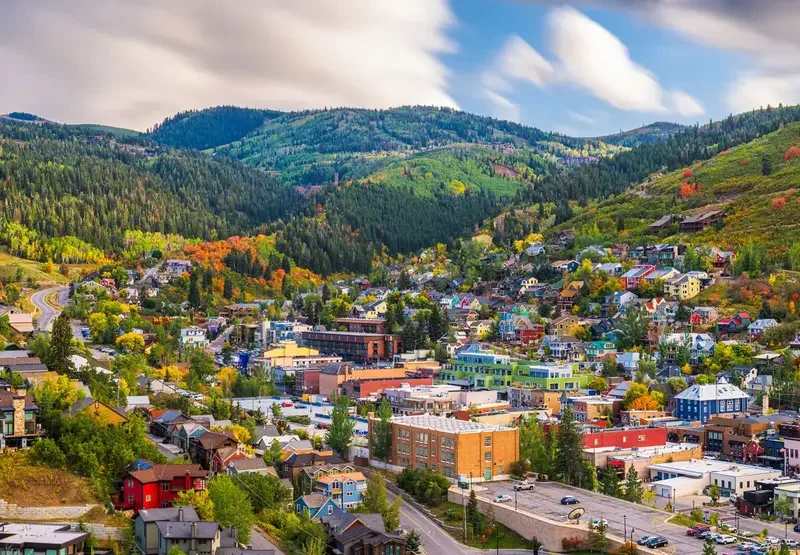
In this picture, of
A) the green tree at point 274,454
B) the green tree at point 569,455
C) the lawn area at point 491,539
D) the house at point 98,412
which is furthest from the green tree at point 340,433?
the house at point 98,412

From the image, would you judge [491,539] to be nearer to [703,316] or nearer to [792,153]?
[703,316]

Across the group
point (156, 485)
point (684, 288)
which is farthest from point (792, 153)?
point (156, 485)

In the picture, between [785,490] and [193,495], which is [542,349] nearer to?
[785,490]

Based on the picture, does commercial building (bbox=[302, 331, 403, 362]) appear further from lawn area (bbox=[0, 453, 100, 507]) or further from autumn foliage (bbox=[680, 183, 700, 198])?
lawn area (bbox=[0, 453, 100, 507])

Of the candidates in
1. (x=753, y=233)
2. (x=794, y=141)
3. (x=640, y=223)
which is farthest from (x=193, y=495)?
(x=794, y=141)

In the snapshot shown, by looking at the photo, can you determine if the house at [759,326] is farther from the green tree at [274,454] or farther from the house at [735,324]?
the green tree at [274,454]

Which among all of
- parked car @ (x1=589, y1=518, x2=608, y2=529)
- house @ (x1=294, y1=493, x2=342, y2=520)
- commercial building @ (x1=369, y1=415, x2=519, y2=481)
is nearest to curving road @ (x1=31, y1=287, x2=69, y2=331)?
A: commercial building @ (x1=369, y1=415, x2=519, y2=481)

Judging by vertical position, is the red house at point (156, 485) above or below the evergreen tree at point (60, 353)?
below
